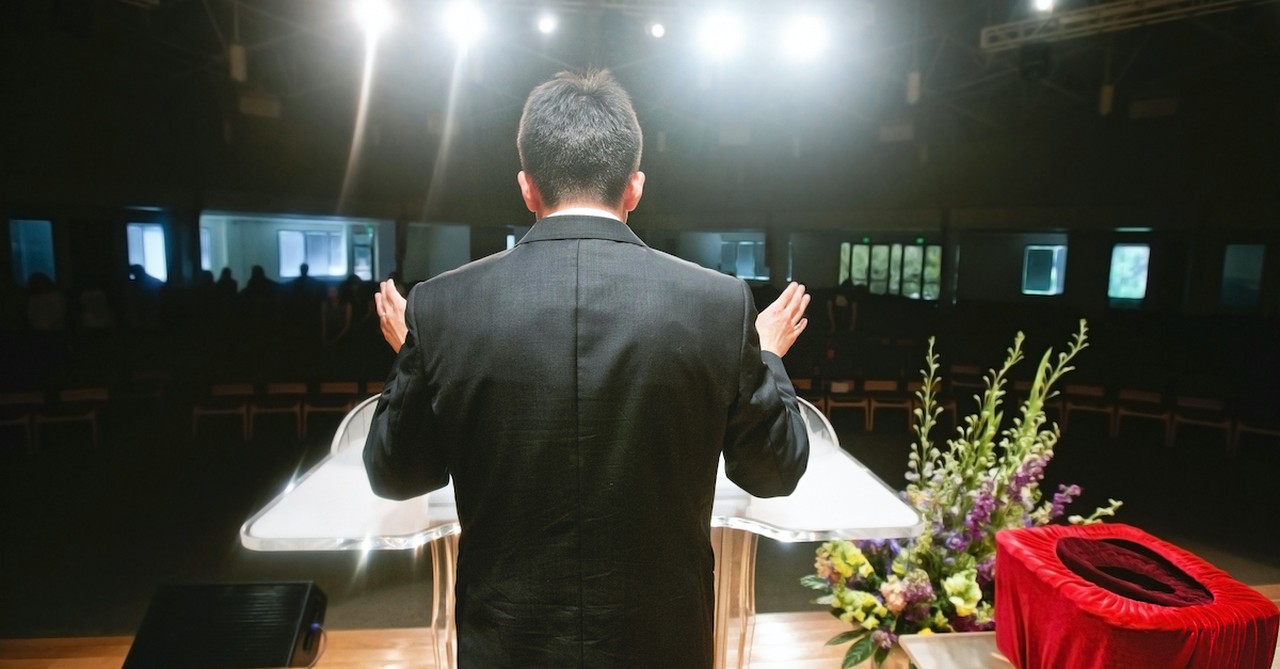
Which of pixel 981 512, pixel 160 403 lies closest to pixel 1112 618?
pixel 981 512

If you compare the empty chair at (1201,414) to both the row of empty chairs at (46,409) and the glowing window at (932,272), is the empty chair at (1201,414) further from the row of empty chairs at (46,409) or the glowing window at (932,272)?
the row of empty chairs at (46,409)

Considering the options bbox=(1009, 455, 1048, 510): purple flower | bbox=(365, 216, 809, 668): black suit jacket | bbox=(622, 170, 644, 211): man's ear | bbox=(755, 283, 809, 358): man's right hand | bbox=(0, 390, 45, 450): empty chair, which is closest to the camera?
bbox=(365, 216, 809, 668): black suit jacket

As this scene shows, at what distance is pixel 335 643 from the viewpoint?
2.47m

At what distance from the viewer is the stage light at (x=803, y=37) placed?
128 inches

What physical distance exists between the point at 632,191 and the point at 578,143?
97 millimetres

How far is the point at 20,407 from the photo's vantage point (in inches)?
125

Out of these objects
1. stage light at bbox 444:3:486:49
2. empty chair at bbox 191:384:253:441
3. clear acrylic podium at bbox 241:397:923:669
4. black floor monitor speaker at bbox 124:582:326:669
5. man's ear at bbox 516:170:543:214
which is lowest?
black floor monitor speaker at bbox 124:582:326:669

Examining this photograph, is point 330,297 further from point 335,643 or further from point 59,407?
point 335,643

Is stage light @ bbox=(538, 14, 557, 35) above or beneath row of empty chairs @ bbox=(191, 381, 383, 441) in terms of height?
above

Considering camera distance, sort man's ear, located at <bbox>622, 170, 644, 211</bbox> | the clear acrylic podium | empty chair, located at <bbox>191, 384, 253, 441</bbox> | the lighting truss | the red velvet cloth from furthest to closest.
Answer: empty chair, located at <bbox>191, 384, 253, 441</bbox> → the lighting truss → the red velvet cloth → the clear acrylic podium → man's ear, located at <bbox>622, 170, 644, 211</bbox>

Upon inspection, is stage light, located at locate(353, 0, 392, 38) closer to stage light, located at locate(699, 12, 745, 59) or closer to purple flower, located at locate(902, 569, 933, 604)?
stage light, located at locate(699, 12, 745, 59)

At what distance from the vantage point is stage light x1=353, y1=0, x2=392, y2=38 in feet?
10.4

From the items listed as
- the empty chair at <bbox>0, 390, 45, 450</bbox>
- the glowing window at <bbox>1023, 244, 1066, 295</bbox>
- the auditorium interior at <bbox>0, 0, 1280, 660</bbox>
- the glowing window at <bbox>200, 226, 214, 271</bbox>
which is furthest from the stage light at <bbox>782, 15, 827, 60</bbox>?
the empty chair at <bbox>0, 390, 45, 450</bbox>

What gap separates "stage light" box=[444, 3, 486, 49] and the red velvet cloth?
2898 millimetres
